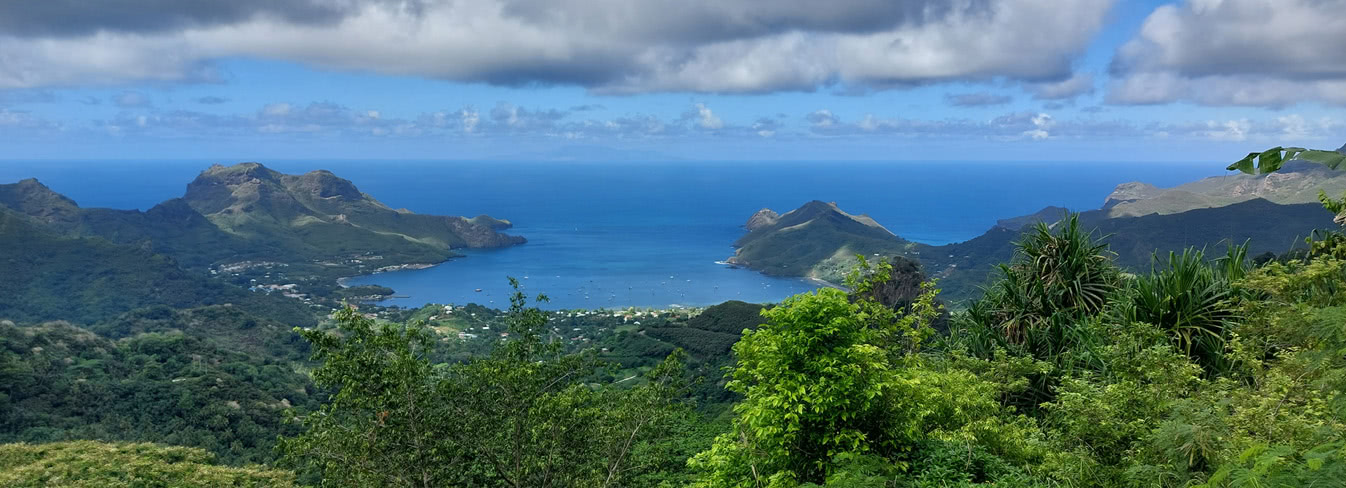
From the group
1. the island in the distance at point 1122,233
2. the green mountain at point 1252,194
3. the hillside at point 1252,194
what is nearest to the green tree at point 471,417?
the island in the distance at point 1122,233

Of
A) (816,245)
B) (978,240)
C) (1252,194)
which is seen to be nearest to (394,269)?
(816,245)

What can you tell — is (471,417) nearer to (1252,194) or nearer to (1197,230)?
(1197,230)

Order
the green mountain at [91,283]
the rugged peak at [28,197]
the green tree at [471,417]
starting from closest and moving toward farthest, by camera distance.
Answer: the green tree at [471,417] → the green mountain at [91,283] → the rugged peak at [28,197]

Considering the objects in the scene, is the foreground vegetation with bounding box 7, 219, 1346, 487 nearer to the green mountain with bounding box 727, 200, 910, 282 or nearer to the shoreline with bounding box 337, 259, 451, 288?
the green mountain with bounding box 727, 200, 910, 282

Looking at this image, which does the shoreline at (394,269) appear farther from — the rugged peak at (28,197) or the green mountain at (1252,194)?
the green mountain at (1252,194)

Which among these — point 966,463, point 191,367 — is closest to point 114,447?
point 966,463

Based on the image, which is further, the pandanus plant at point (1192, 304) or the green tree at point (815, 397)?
the pandanus plant at point (1192, 304)

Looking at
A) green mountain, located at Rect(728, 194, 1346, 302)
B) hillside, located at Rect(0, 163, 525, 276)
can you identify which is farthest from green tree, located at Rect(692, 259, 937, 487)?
hillside, located at Rect(0, 163, 525, 276)

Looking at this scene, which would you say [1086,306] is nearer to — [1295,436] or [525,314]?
[1295,436]
